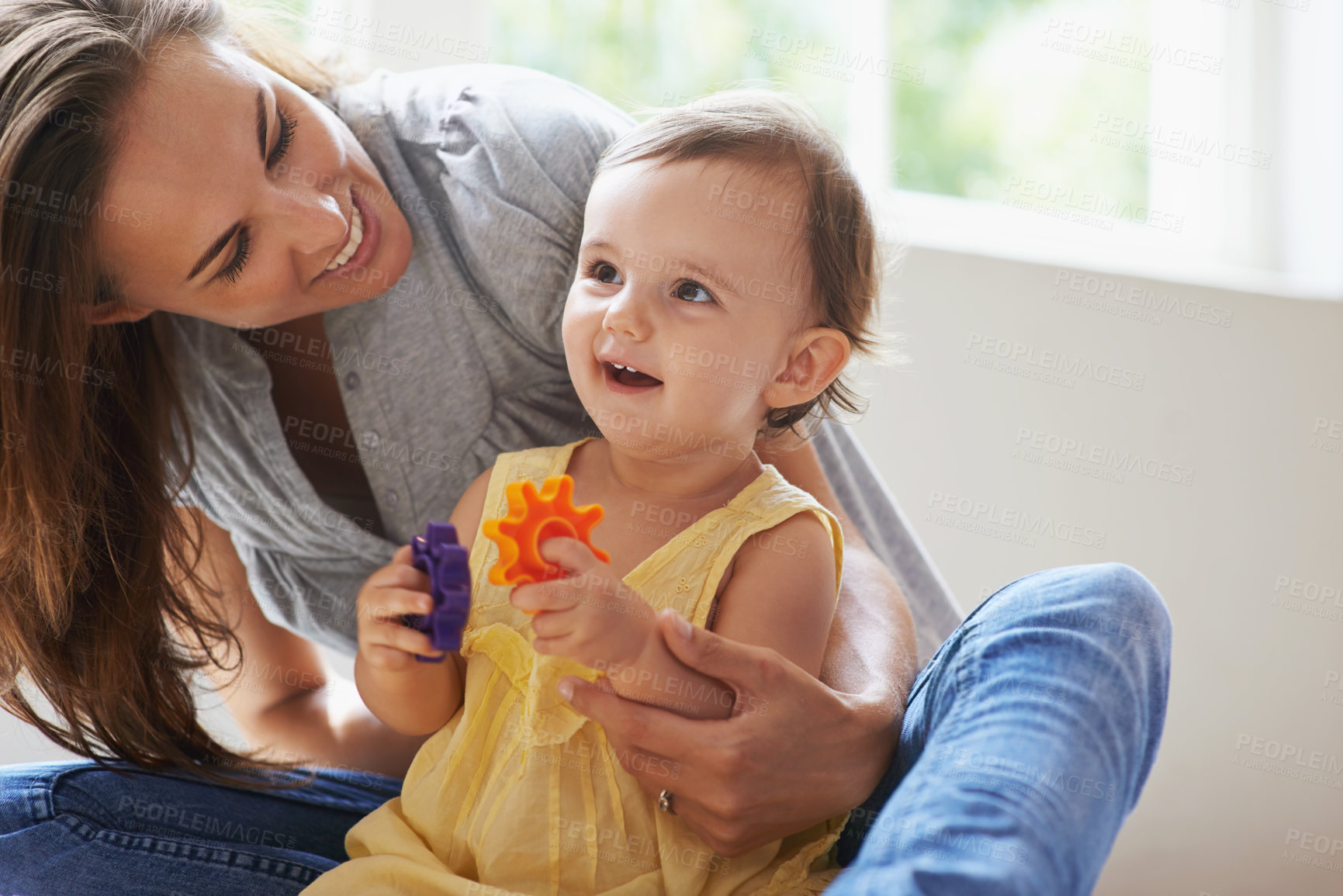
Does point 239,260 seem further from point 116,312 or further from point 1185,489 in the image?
point 1185,489

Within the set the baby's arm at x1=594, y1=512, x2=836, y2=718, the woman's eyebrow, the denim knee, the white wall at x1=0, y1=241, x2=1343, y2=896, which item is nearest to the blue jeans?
the denim knee

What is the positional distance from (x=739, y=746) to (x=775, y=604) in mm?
116

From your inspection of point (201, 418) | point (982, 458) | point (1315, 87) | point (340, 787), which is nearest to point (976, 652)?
point (340, 787)

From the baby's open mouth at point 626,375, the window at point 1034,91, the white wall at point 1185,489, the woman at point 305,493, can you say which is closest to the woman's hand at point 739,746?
the woman at point 305,493

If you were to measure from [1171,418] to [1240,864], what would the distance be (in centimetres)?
74

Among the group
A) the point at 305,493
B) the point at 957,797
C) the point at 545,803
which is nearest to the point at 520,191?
the point at 305,493

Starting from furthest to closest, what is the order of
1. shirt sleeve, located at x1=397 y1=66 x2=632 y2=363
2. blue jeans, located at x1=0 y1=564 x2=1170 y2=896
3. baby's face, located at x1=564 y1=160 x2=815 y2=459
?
shirt sleeve, located at x1=397 y1=66 x2=632 y2=363 < baby's face, located at x1=564 y1=160 x2=815 y2=459 < blue jeans, located at x1=0 y1=564 x2=1170 y2=896

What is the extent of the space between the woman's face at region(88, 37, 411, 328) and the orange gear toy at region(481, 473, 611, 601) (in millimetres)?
398

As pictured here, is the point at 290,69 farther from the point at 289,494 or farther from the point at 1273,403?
the point at 1273,403

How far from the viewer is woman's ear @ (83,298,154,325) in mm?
948

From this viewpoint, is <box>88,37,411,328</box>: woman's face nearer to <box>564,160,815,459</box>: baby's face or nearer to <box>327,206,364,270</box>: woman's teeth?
<box>327,206,364,270</box>: woman's teeth

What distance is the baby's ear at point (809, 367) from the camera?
866 mm

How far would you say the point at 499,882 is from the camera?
776mm

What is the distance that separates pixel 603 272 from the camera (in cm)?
85
